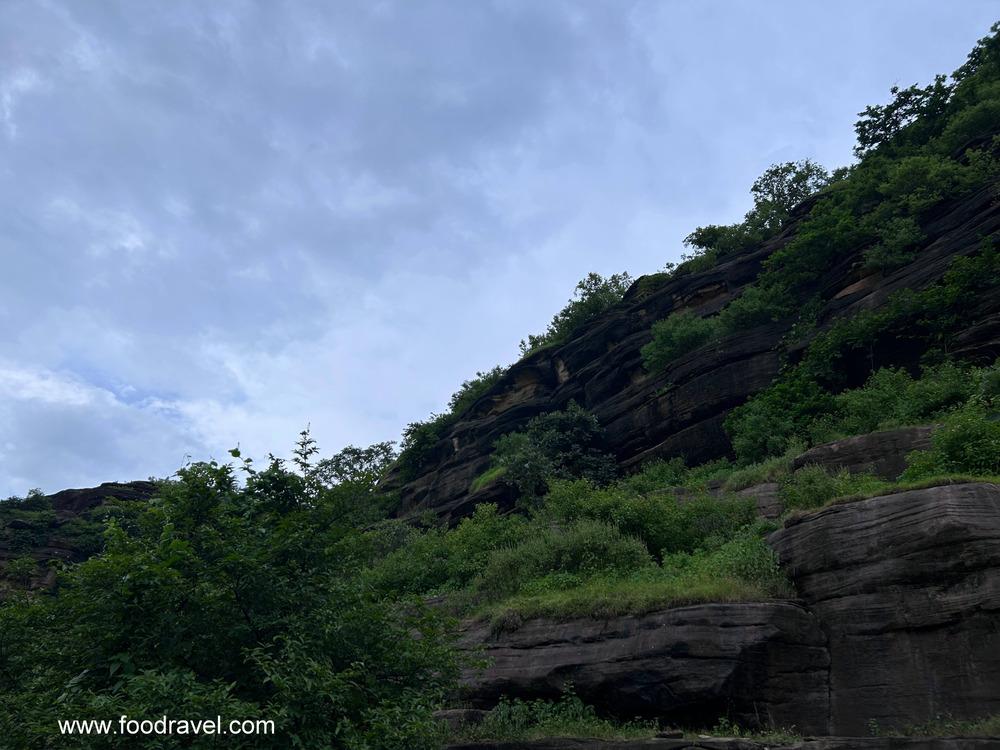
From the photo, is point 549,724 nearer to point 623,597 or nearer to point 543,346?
point 623,597

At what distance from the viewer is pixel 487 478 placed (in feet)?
135

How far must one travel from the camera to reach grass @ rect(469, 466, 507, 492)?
3903 centimetres

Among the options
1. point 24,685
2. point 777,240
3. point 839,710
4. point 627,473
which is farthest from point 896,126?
point 24,685

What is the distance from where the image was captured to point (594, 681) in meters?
12.9

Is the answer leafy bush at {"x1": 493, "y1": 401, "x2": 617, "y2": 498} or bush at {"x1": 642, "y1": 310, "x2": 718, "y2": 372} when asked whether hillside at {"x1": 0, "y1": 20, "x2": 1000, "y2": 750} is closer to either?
leafy bush at {"x1": 493, "y1": 401, "x2": 617, "y2": 498}

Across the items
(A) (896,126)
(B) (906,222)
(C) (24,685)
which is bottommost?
(C) (24,685)

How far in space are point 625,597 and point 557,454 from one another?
22.3 m

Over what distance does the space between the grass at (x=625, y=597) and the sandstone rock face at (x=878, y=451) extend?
6700 mm

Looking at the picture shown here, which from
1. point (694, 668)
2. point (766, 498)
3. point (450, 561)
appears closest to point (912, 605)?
point (694, 668)

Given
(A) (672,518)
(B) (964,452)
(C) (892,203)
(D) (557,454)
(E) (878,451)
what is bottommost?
(A) (672,518)

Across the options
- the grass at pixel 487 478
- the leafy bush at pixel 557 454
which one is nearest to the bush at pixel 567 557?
the leafy bush at pixel 557 454

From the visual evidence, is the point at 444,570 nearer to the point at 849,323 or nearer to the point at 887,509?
the point at 887,509

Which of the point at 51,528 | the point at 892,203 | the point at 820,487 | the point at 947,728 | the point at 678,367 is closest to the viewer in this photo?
the point at 947,728

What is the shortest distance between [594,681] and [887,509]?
6169 mm
